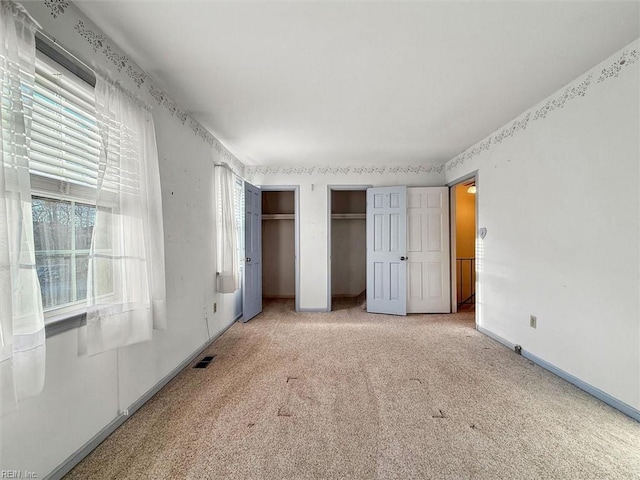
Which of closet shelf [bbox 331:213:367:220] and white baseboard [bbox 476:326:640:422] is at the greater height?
closet shelf [bbox 331:213:367:220]

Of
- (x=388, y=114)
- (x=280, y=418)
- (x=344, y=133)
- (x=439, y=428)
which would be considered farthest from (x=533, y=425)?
(x=344, y=133)

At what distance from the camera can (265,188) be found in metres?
4.69

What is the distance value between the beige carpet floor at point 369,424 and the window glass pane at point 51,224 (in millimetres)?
1206

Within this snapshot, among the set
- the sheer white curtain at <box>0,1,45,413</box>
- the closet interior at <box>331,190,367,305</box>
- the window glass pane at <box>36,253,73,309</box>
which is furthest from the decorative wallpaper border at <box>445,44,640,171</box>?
the window glass pane at <box>36,253,73,309</box>

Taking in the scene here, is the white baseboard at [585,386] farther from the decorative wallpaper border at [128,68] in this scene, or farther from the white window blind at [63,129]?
the decorative wallpaper border at [128,68]

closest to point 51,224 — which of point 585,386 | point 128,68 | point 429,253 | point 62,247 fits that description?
point 62,247

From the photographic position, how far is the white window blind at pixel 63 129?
1.31 metres

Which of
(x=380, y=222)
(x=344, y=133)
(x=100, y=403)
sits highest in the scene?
(x=344, y=133)

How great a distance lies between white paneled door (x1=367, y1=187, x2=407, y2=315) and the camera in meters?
4.38

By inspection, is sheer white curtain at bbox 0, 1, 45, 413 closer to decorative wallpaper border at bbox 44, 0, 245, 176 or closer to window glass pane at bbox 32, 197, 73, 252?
window glass pane at bbox 32, 197, 73, 252

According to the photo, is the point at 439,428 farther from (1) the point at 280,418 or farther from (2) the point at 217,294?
(2) the point at 217,294

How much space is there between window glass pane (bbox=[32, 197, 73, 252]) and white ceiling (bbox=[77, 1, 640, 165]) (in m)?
1.14

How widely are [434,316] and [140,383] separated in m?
3.93

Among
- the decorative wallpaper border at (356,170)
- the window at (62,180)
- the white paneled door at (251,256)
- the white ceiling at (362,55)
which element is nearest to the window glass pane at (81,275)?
the window at (62,180)
